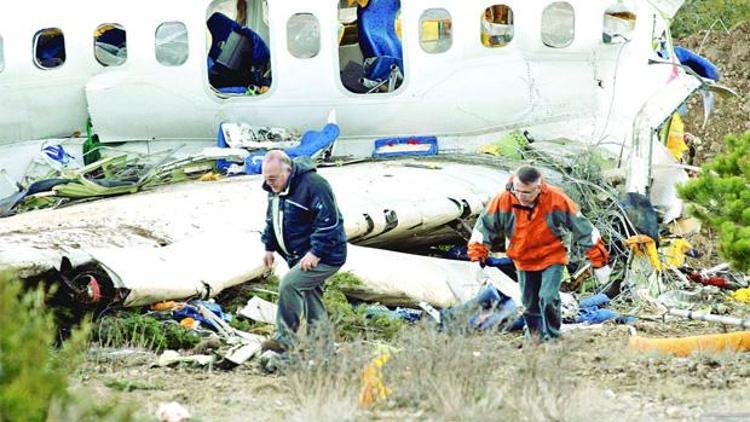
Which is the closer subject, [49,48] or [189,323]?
[189,323]

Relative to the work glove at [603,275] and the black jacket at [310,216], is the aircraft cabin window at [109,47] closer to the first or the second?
the work glove at [603,275]

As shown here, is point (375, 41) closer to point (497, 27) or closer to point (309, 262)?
point (497, 27)

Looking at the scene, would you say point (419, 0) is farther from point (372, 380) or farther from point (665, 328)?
point (372, 380)

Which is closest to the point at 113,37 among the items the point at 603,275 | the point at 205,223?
the point at 205,223

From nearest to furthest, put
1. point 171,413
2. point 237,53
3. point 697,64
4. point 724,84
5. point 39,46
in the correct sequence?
1. point 171,413
2. point 39,46
3. point 237,53
4. point 697,64
5. point 724,84

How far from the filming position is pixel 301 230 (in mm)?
12680

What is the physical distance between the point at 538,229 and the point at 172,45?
28.0ft

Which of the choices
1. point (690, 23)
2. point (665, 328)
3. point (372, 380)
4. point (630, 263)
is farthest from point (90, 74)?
point (690, 23)

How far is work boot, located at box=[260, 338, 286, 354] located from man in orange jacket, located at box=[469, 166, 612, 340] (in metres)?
1.67

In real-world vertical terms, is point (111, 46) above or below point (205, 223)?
above

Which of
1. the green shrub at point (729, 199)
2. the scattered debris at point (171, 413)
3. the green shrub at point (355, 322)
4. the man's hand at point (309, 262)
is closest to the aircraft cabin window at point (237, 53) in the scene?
the green shrub at point (355, 322)

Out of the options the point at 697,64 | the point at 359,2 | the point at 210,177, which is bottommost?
the point at 210,177

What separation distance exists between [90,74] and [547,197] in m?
9.07

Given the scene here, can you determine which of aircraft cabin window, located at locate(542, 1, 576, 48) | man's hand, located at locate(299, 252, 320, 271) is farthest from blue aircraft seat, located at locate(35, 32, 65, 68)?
man's hand, located at locate(299, 252, 320, 271)
